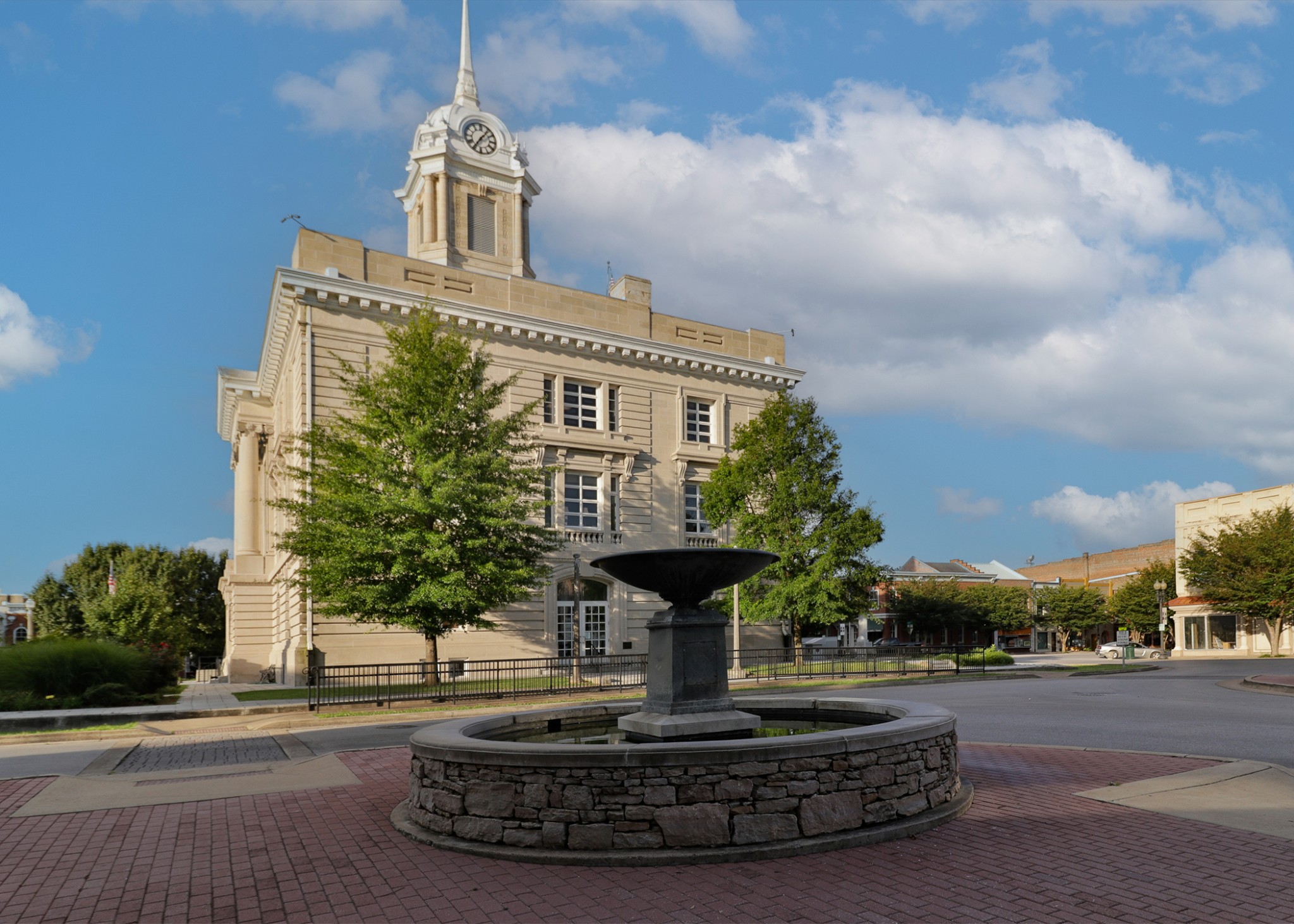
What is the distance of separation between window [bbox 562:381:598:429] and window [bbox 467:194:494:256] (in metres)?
10.3

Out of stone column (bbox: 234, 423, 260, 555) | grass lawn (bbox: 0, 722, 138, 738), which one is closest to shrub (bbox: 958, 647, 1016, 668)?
grass lawn (bbox: 0, 722, 138, 738)

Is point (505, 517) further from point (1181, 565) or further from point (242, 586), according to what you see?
point (1181, 565)

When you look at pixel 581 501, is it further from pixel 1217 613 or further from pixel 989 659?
pixel 1217 613

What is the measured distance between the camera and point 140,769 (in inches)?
501

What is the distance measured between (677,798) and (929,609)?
59.9 metres

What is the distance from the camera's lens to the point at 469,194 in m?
44.1

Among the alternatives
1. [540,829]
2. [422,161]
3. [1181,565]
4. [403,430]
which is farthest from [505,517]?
[1181,565]

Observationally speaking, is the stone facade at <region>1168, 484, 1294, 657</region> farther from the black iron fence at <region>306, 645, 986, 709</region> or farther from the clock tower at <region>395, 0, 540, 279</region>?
the clock tower at <region>395, 0, 540, 279</region>

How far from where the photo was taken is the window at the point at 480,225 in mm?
44031

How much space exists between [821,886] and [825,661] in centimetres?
2687

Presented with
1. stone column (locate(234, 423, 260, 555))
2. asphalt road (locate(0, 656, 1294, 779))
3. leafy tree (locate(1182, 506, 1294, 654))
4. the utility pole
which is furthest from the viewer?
leafy tree (locate(1182, 506, 1294, 654))

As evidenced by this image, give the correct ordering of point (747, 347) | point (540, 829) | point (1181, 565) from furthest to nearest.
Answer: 1. point (1181, 565)
2. point (747, 347)
3. point (540, 829)

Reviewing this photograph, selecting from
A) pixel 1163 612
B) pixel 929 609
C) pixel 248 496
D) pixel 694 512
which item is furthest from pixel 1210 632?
pixel 248 496

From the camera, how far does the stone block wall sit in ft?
23.0
